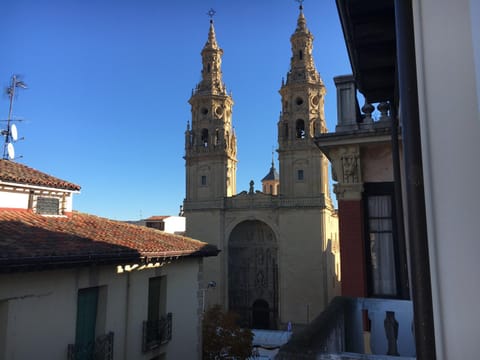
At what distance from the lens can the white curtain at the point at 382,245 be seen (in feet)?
24.1

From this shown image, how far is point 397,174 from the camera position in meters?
4.82

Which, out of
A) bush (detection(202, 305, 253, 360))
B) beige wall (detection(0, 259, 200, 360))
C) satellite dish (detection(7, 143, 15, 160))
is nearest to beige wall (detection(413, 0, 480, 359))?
beige wall (detection(0, 259, 200, 360))

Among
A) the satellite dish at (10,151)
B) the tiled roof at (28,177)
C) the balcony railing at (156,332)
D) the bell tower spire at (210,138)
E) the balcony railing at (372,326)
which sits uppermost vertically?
the bell tower spire at (210,138)

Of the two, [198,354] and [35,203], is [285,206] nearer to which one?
[198,354]

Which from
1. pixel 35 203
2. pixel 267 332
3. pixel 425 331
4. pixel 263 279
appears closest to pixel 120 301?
pixel 35 203

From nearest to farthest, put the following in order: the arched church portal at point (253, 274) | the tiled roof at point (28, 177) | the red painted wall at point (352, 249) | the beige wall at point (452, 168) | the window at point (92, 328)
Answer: the beige wall at point (452, 168), the red painted wall at point (352, 249), the window at point (92, 328), the tiled roof at point (28, 177), the arched church portal at point (253, 274)

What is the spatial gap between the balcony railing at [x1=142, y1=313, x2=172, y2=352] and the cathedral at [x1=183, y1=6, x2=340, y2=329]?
25034 mm

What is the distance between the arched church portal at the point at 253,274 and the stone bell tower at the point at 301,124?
20.6ft

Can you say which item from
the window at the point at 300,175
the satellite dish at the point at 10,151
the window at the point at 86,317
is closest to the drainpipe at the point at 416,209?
the window at the point at 86,317

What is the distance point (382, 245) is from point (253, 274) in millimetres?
33523

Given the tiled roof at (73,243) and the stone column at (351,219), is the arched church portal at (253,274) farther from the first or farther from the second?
the stone column at (351,219)

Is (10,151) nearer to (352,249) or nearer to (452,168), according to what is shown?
(352,249)

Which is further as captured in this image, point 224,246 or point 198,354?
point 224,246

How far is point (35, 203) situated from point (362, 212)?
901cm
